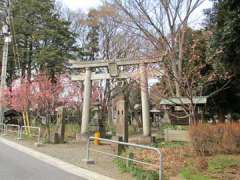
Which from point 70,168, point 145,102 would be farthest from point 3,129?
point 70,168

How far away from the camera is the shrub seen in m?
13.3

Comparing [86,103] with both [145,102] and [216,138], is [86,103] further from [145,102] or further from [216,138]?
[216,138]

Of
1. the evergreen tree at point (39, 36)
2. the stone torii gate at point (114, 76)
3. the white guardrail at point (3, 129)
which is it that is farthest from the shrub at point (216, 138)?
the evergreen tree at point (39, 36)

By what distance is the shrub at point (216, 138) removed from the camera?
13281mm

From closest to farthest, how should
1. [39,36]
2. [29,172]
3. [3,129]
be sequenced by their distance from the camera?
[29,172]
[3,129]
[39,36]

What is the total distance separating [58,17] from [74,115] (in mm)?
13355

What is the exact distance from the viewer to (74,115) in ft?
137

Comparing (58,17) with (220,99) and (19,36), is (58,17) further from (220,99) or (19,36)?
(220,99)

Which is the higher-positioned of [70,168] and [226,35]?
[226,35]

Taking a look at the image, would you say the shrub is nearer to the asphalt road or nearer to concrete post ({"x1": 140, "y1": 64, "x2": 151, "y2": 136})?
the asphalt road

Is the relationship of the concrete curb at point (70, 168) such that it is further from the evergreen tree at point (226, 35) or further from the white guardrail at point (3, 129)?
the white guardrail at point (3, 129)

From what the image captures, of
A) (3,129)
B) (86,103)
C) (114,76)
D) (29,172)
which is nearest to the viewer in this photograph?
(29,172)

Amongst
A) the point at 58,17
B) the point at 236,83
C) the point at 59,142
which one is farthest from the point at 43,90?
the point at 236,83

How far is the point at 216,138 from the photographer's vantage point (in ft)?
43.8
